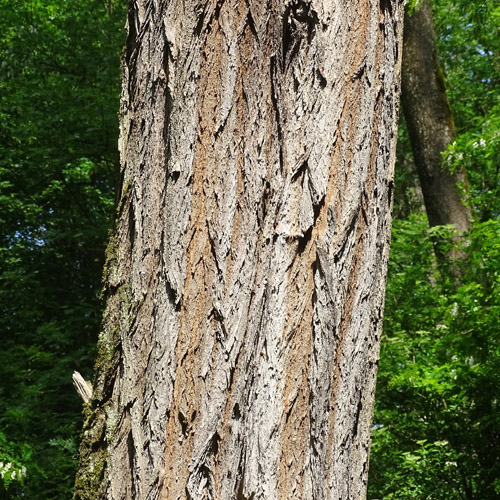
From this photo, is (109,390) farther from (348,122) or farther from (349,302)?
(348,122)

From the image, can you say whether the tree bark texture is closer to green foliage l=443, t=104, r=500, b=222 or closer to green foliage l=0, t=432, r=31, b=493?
green foliage l=443, t=104, r=500, b=222

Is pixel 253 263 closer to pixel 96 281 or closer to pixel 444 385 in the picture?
pixel 444 385

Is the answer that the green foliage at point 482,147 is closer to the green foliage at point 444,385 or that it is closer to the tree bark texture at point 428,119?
the green foliage at point 444,385

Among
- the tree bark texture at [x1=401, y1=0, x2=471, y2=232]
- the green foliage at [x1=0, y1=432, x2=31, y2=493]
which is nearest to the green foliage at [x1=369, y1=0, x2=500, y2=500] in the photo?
the tree bark texture at [x1=401, y1=0, x2=471, y2=232]

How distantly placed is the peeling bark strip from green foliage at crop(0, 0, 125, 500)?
6.49m

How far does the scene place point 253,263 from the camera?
146cm

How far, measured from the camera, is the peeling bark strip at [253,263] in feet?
4.67

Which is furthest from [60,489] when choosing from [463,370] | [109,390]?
[109,390]

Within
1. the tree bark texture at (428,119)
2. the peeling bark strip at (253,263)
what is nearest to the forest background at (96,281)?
the tree bark texture at (428,119)

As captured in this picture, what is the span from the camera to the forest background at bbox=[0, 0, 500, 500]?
485 centimetres

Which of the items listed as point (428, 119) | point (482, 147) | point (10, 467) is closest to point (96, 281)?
point (10, 467)

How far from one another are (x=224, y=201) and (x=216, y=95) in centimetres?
24

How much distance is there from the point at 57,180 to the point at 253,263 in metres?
8.35

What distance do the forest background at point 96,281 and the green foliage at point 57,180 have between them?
0.02m
